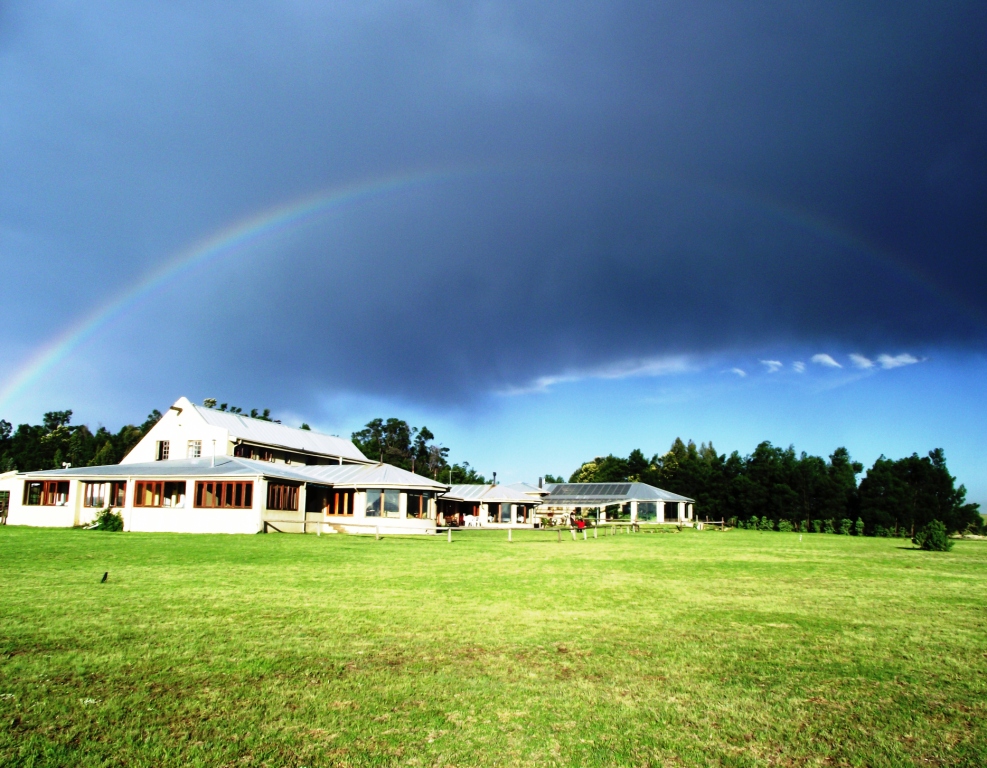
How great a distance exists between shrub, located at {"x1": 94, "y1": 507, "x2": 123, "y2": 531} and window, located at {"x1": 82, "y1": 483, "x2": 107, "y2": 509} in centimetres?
424

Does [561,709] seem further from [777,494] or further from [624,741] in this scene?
[777,494]

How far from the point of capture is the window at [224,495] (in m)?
35.2

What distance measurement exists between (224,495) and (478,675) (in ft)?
107

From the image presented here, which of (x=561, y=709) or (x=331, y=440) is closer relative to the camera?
(x=561, y=709)

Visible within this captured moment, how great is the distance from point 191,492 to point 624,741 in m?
36.2

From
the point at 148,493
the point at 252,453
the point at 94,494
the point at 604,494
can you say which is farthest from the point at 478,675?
the point at 604,494

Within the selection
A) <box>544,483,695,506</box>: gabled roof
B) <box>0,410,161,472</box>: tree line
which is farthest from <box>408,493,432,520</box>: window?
<box>0,410,161,472</box>: tree line

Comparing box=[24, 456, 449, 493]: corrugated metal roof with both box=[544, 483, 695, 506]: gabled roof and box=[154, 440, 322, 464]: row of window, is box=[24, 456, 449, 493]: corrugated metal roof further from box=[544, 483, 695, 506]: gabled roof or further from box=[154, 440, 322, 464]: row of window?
box=[544, 483, 695, 506]: gabled roof

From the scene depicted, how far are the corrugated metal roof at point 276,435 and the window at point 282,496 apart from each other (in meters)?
8.78

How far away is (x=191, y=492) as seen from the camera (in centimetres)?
3634

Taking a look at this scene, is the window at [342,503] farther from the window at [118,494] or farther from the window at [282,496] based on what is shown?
the window at [118,494]

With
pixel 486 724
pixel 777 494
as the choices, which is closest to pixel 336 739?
pixel 486 724

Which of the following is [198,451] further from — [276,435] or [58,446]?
[58,446]

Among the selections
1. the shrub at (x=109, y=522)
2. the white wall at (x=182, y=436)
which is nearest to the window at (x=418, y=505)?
the white wall at (x=182, y=436)
